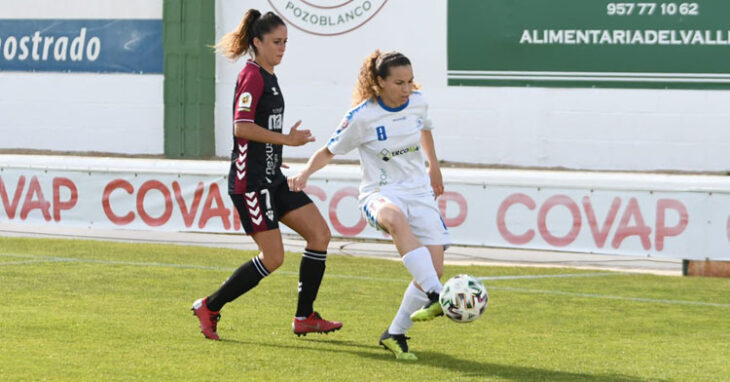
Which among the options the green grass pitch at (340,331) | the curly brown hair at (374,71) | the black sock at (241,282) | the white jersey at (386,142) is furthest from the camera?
the black sock at (241,282)

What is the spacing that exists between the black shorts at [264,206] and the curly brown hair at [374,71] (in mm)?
781

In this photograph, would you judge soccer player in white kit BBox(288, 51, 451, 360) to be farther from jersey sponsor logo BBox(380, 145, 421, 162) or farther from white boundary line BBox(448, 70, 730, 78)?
white boundary line BBox(448, 70, 730, 78)

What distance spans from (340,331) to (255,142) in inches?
59.2

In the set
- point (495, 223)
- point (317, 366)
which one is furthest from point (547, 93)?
point (317, 366)

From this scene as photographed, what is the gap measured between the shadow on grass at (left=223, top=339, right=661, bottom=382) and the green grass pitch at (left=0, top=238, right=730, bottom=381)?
0.01 m

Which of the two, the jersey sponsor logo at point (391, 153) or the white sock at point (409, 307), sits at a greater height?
the jersey sponsor logo at point (391, 153)

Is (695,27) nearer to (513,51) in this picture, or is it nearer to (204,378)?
(513,51)

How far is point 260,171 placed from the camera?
8.34m

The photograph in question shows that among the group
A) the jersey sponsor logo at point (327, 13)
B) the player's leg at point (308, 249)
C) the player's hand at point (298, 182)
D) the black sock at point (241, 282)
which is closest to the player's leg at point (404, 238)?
the player's hand at point (298, 182)

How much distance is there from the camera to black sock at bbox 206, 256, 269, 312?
8.37 metres

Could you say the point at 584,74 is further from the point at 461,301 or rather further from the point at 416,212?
the point at 461,301

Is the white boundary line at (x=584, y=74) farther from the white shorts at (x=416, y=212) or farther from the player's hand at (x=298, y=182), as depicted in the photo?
the player's hand at (x=298, y=182)

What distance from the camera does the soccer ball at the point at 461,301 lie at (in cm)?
736

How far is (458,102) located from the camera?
19.3 metres
